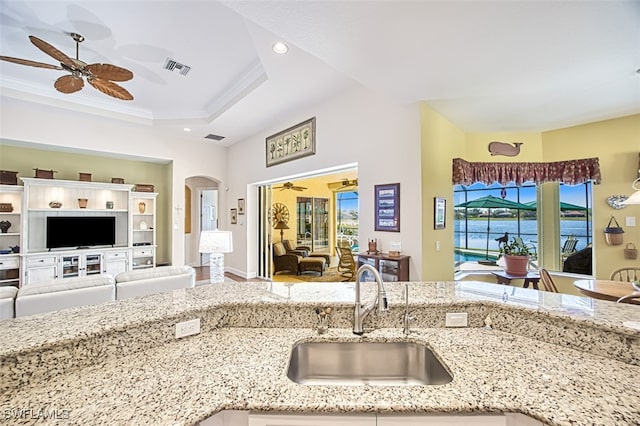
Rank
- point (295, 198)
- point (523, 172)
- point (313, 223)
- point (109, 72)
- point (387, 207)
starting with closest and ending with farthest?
point (109, 72) < point (387, 207) < point (523, 172) < point (295, 198) < point (313, 223)

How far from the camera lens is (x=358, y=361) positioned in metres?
1.37

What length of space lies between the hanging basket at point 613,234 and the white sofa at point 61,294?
19.9ft

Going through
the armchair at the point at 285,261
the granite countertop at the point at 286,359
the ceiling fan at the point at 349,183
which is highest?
the ceiling fan at the point at 349,183

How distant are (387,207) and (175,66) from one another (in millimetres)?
3521

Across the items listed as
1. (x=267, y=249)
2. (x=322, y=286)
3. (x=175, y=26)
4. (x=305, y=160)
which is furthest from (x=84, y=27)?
(x=267, y=249)

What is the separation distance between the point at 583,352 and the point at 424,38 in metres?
2.11

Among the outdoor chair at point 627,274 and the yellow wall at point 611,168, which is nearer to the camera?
the outdoor chair at point 627,274

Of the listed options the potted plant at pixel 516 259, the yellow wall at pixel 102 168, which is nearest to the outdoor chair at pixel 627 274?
the potted plant at pixel 516 259

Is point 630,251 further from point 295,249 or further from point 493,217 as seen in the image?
point 295,249

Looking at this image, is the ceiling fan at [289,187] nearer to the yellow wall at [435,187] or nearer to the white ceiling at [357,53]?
the white ceiling at [357,53]

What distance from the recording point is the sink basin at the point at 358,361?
135cm

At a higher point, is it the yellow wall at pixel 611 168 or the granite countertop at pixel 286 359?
the yellow wall at pixel 611 168

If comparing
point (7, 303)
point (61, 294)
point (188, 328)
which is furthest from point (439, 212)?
point (7, 303)

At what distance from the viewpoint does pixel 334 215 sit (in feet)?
31.0
